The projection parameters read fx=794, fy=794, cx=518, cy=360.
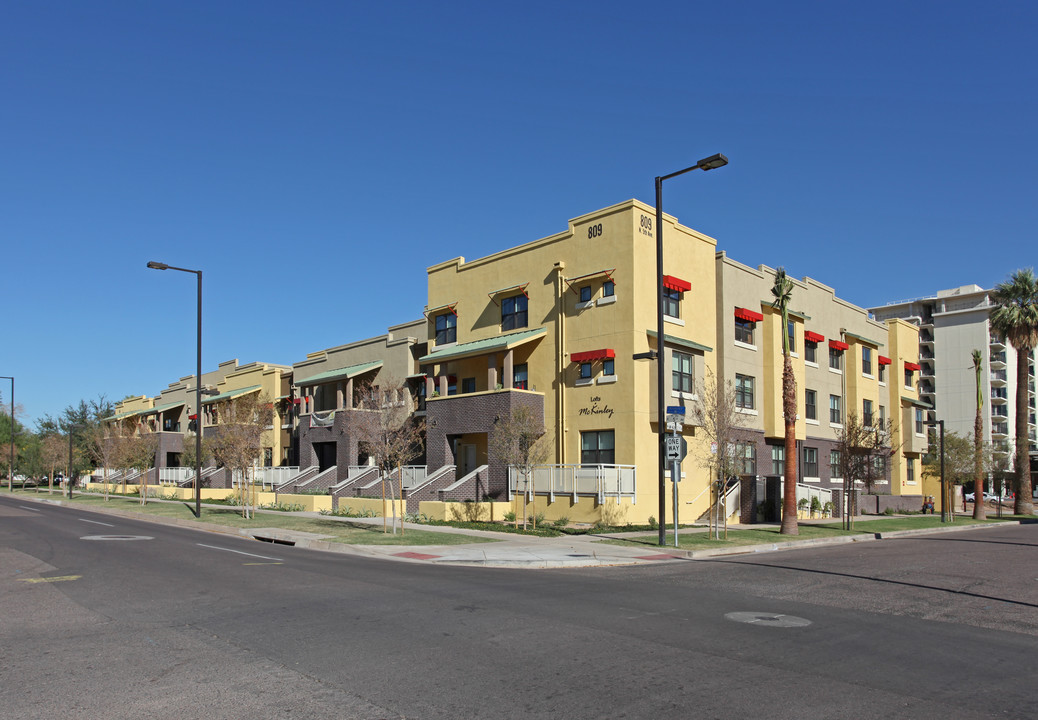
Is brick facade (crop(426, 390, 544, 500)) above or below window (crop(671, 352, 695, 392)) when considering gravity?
below

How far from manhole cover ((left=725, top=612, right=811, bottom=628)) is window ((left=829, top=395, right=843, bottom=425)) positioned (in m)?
32.8

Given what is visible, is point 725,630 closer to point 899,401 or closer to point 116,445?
point 899,401

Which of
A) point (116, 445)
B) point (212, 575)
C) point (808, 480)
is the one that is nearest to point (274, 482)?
point (116, 445)

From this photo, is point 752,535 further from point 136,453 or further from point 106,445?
point 106,445

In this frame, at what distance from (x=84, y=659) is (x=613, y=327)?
23.9m

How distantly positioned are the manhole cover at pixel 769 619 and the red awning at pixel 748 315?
24409 mm

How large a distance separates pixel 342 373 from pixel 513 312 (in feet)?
42.2

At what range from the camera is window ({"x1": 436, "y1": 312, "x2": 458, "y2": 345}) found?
122 ft

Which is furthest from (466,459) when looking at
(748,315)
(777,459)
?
(777,459)

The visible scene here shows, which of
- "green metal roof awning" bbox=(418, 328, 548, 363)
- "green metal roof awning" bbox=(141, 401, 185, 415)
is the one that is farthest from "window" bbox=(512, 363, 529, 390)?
"green metal roof awning" bbox=(141, 401, 185, 415)

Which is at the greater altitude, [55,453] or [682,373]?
[682,373]

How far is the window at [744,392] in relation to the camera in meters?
34.6

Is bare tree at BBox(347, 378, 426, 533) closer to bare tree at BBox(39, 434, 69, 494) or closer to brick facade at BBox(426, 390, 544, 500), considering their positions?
brick facade at BBox(426, 390, 544, 500)

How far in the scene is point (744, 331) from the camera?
117ft
